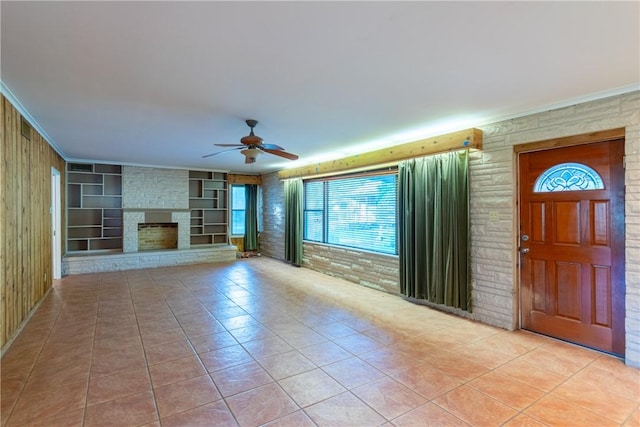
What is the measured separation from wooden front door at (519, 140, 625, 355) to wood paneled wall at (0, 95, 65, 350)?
5.31m

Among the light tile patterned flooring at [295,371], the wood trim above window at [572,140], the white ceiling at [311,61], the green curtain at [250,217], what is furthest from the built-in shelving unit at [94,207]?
the wood trim above window at [572,140]

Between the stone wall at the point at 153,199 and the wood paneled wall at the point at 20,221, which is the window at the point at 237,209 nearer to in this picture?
the stone wall at the point at 153,199

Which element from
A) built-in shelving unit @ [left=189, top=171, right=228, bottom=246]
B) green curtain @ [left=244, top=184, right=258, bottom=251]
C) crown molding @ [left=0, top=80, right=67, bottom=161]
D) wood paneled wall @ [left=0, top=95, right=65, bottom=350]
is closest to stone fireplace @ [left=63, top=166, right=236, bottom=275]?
built-in shelving unit @ [left=189, top=171, right=228, bottom=246]

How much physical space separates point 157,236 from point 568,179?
27.8 feet

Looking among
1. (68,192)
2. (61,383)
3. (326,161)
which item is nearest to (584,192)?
(326,161)

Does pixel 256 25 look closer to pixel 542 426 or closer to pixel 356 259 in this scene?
pixel 542 426

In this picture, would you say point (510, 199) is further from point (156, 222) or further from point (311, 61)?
point (156, 222)

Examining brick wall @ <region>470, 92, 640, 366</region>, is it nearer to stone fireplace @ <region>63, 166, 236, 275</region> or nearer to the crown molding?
the crown molding

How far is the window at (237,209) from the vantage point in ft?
30.7

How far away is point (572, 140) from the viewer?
3.16m

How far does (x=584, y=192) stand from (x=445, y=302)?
6.39 ft

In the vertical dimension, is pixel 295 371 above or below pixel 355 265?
below

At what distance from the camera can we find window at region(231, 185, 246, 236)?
9.37 meters

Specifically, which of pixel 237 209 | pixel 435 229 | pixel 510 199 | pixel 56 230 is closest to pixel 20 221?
pixel 56 230
